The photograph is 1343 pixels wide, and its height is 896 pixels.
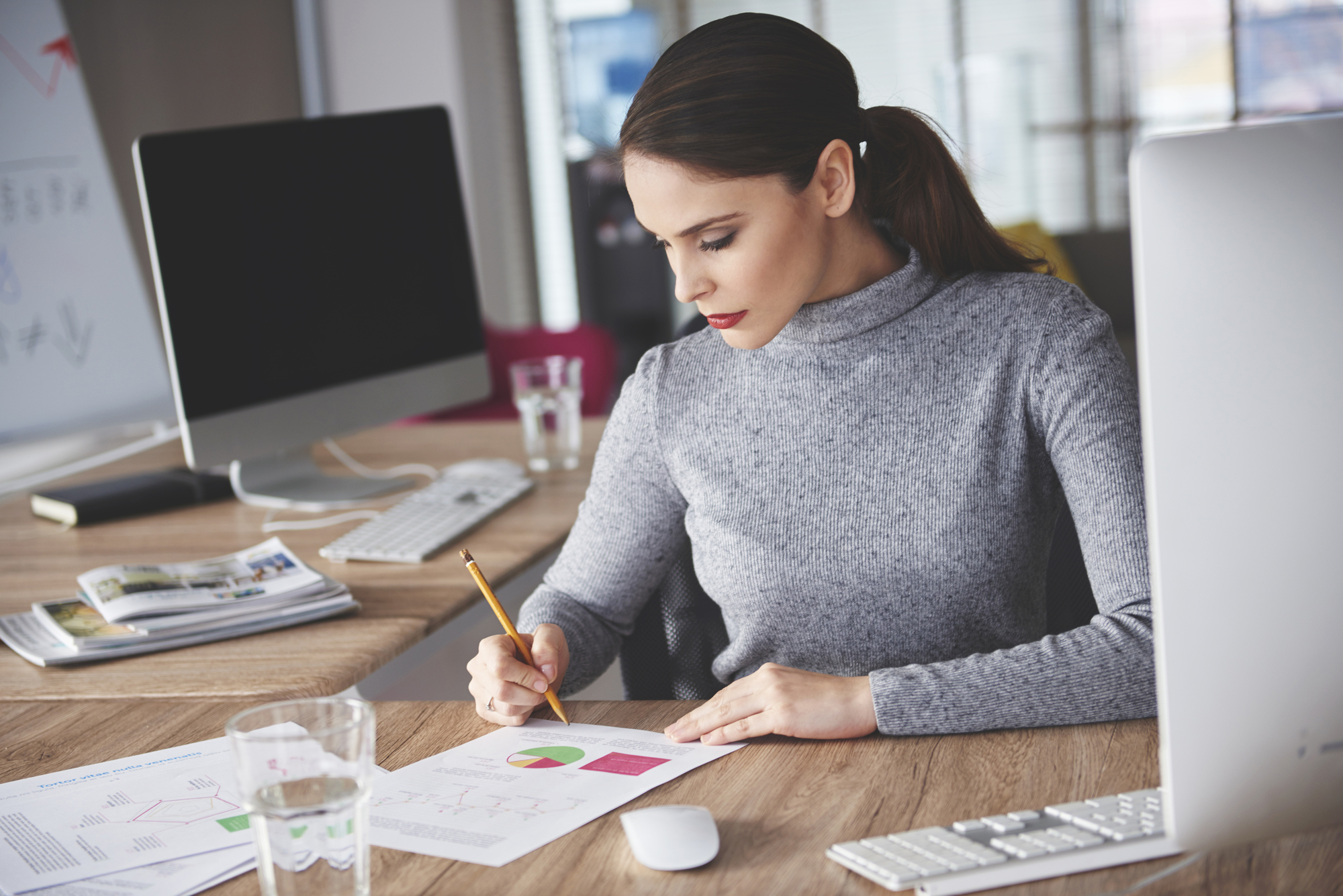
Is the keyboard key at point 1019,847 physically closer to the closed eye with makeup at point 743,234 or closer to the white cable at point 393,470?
the closed eye with makeup at point 743,234

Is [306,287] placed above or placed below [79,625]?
above

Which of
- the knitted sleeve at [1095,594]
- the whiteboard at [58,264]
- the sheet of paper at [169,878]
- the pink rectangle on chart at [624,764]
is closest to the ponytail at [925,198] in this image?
the knitted sleeve at [1095,594]

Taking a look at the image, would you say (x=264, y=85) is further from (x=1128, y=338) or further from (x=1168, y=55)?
(x=1168, y=55)

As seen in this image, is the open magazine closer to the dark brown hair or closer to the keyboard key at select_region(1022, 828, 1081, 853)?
the dark brown hair

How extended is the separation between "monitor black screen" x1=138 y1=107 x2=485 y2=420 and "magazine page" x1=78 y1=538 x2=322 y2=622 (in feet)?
1.08

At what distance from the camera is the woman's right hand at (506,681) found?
1.01 m

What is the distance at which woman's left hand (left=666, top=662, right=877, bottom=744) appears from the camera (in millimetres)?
931

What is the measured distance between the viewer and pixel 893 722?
934mm

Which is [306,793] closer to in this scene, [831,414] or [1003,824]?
[1003,824]

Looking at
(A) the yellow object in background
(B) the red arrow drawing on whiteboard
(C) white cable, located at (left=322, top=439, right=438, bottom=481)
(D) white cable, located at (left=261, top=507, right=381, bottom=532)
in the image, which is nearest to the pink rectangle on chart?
(D) white cable, located at (left=261, top=507, right=381, bottom=532)

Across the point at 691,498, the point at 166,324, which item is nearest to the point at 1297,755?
the point at 691,498

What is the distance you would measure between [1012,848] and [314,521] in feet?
4.19

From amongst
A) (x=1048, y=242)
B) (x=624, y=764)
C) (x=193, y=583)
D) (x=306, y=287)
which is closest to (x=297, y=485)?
(x=306, y=287)

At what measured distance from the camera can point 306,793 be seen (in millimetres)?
700
